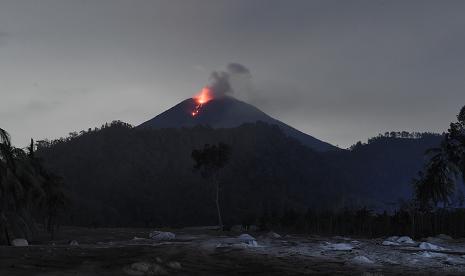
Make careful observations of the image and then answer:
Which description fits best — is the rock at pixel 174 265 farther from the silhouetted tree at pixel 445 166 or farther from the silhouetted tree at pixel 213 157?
the silhouetted tree at pixel 213 157

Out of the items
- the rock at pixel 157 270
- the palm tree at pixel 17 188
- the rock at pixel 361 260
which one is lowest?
the rock at pixel 157 270

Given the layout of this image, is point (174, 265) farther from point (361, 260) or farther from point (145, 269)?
point (361, 260)

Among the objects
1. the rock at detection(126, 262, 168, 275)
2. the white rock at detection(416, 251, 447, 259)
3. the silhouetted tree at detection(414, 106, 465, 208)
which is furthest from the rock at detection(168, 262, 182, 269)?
the silhouetted tree at detection(414, 106, 465, 208)

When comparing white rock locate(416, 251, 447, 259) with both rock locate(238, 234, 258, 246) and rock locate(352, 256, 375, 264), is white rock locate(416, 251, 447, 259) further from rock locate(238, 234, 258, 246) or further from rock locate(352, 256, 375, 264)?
rock locate(238, 234, 258, 246)

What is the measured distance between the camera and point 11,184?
107ft

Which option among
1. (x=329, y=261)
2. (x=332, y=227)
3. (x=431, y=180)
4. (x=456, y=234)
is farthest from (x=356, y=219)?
(x=329, y=261)

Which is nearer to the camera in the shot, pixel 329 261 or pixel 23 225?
pixel 329 261

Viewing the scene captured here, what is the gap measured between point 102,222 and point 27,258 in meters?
165

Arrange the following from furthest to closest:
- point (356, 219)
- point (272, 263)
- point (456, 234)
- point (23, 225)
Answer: point (356, 219) → point (456, 234) → point (23, 225) → point (272, 263)

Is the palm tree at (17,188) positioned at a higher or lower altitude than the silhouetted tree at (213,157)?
lower

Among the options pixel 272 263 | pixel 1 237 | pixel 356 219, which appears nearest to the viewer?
pixel 272 263

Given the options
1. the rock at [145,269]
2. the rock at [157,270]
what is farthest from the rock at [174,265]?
the rock at [145,269]

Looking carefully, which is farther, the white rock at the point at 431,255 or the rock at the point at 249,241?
the rock at the point at 249,241

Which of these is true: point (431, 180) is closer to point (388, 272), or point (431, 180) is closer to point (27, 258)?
point (388, 272)
